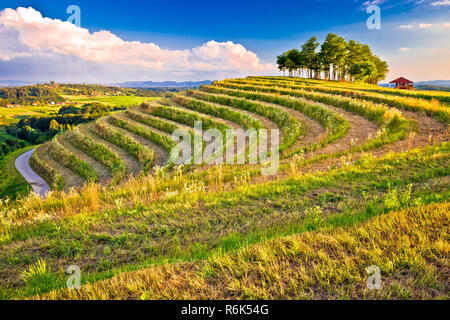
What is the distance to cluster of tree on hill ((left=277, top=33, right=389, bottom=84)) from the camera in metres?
66.3

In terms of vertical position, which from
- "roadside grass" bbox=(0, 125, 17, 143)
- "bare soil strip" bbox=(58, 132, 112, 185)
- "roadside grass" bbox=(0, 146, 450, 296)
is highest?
"roadside grass" bbox=(0, 125, 17, 143)

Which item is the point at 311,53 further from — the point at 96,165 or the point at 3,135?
the point at 3,135

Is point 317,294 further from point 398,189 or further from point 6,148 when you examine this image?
point 6,148

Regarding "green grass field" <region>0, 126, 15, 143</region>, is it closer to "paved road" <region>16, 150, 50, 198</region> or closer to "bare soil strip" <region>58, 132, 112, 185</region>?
"paved road" <region>16, 150, 50, 198</region>

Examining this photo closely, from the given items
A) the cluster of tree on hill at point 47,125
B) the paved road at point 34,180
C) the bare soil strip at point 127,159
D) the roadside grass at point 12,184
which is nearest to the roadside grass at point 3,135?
the cluster of tree on hill at point 47,125

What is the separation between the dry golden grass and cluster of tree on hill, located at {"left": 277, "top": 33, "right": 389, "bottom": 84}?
7469cm

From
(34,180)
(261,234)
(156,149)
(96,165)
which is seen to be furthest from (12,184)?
(261,234)

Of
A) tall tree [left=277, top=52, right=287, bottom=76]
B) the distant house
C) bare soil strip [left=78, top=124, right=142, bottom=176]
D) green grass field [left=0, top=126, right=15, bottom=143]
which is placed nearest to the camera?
bare soil strip [left=78, top=124, right=142, bottom=176]

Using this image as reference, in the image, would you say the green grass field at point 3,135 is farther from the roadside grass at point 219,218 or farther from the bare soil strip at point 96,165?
the roadside grass at point 219,218

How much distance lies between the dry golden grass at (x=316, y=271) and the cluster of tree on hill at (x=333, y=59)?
7469 centimetres

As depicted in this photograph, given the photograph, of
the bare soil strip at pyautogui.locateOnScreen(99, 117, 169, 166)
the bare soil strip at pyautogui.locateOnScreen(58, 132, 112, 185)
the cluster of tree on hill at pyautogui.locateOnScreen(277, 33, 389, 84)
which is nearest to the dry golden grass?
the bare soil strip at pyautogui.locateOnScreen(99, 117, 169, 166)

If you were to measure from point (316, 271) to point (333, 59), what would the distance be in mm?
82330

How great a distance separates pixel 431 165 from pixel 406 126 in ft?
19.2

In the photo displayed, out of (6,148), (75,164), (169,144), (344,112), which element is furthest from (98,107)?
(344,112)
